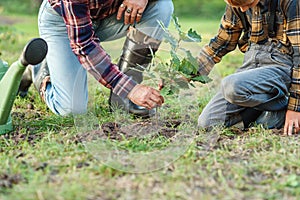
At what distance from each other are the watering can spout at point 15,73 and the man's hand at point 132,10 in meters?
0.61

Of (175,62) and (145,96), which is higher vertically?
(175,62)

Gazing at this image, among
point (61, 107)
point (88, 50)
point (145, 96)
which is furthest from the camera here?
point (61, 107)

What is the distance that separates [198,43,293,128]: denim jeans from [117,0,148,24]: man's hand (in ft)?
1.97

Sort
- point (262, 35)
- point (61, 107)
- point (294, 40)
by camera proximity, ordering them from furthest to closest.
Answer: point (61, 107)
point (262, 35)
point (294, 40)

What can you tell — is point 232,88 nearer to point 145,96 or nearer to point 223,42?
point 223,42

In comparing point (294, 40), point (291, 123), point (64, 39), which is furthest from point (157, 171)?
point (64, 39)

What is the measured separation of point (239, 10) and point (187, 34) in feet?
1.23

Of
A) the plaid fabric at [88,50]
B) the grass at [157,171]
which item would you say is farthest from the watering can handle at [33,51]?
the grass at [157,171]

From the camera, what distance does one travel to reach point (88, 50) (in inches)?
101

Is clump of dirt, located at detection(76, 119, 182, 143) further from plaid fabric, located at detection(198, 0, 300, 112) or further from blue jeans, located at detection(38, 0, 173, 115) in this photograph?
blue jeans, located at detection(38, 0, 173, 115)

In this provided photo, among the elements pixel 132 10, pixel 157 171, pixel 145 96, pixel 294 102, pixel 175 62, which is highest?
pixel 132 10

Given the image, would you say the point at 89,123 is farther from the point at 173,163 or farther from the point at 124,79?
the point at 173,163

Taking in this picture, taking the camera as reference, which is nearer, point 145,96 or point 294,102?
point 145,96

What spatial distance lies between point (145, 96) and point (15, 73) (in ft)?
2.15
